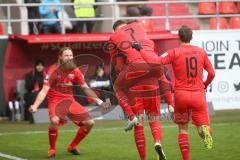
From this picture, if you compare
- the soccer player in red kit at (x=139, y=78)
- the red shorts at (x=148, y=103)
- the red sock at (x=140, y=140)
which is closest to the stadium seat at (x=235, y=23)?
the soccer player in red kit at (x=139, y=78)

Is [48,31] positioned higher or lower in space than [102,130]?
higher

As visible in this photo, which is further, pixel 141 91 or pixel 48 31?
pixel 48 31

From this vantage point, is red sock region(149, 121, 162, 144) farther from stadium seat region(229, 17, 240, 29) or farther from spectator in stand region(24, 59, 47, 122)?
stadium seat region(229, 17, 240, 29)

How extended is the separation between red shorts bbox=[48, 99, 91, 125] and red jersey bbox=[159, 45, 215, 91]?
109 inches

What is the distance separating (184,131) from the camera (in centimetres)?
1086

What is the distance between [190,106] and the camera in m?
10.8

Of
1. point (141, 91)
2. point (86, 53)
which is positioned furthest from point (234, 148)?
point (86, 53)

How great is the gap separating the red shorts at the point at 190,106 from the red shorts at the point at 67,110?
2700mm

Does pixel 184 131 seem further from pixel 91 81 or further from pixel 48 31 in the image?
pixel 48 31

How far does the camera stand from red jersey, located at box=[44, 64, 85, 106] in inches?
515

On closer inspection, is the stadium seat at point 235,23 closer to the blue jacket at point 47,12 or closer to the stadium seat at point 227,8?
the stadium seat at point 227,8

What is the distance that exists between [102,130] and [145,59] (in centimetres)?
628

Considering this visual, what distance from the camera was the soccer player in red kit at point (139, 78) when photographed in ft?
37.3

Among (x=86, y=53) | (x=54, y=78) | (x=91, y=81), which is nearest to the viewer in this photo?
(x=54, y=78)
